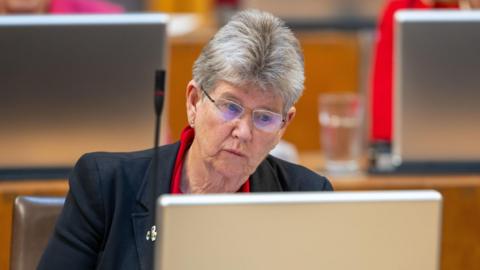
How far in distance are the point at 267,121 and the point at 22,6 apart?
1.99m

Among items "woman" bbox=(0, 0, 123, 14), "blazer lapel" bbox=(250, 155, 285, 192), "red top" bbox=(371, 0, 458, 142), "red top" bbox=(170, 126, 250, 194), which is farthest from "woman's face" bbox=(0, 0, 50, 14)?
"blazer lapel" bbox=(250, 155, 285, 192)

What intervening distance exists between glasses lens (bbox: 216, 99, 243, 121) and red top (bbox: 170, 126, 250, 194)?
0.17 m

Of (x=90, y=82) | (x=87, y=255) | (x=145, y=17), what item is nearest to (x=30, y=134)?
(x=90, y=82)

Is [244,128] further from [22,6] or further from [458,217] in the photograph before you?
[22,6]

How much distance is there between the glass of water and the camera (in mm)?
3275

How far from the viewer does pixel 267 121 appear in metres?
1.82

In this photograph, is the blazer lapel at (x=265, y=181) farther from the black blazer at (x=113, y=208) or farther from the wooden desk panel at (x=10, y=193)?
the wooden desk panel at (x=10, y=193)

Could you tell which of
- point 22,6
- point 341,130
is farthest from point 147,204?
point 22,6

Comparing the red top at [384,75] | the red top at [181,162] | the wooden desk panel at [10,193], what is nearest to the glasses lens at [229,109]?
the red top at [181,162]

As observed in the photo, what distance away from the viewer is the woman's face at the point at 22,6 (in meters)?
3.58

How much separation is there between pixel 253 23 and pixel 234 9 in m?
5.02

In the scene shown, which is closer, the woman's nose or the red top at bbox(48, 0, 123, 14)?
the woman's nose

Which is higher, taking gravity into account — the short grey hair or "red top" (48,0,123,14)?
the short grey hair

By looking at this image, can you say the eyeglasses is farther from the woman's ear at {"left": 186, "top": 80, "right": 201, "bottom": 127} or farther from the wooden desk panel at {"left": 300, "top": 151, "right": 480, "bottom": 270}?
the wooden desk panel at {"left": 300, "top": 151, "right": 480, "bottom": 270}
